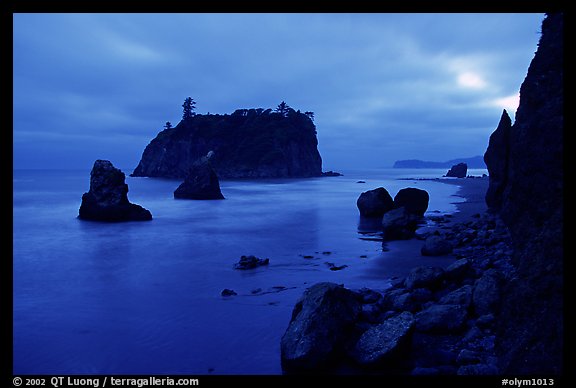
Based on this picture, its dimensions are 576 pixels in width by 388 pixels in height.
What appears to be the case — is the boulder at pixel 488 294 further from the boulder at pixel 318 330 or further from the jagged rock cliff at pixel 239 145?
the jagged rock cliff at pixel 239 145

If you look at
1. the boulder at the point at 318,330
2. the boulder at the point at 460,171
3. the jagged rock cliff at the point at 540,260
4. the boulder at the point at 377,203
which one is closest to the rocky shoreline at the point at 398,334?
the boulder at the point at 318,330

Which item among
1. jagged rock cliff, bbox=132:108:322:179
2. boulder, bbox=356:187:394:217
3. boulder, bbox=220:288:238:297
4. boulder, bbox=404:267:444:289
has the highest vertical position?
jagged rock cliff, bbox=132:108:322:179

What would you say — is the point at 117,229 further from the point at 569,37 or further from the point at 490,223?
the point at 569,37

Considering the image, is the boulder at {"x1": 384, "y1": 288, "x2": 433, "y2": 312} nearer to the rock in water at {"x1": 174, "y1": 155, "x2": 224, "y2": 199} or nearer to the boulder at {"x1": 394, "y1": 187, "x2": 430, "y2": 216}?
the boulder at {"x1": 394, "y1": 187, "x2": 430, "y2": 216}

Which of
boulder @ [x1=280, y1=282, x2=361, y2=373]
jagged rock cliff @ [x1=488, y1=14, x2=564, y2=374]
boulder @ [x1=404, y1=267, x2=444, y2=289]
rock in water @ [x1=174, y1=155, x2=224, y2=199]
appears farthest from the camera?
rock in water @ [x1=174, y1=155, x2=224, y2=199]

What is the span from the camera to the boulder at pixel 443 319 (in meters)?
7.11

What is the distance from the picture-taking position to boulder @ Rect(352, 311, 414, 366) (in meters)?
6.14

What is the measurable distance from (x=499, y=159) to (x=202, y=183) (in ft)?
104

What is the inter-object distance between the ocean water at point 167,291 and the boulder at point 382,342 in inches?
63.7

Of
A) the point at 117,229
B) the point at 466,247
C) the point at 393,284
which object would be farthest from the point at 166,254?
the point at 466,247

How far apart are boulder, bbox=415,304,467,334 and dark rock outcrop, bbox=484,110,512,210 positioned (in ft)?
67.6

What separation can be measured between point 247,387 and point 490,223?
1955cm

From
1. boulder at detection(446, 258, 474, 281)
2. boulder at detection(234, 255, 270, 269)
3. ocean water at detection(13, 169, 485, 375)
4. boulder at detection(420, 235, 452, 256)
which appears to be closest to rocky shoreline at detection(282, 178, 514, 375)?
ocean water at detection(13, 169, 485, 375)
